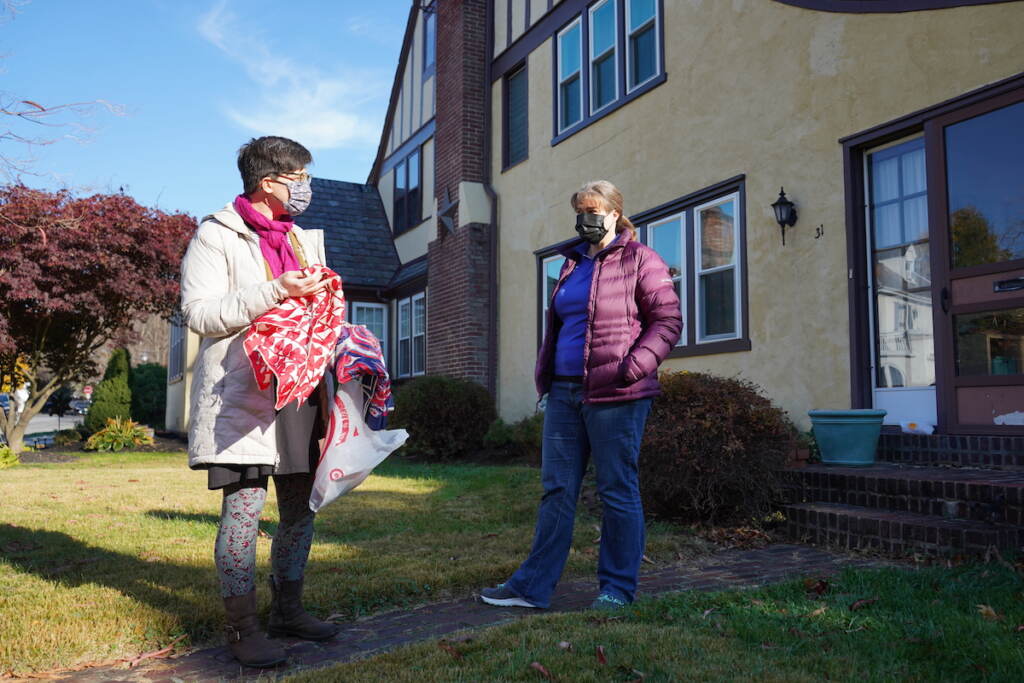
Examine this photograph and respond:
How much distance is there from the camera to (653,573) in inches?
181

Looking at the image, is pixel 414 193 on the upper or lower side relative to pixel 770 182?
upper

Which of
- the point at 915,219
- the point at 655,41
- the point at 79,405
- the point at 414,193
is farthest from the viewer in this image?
the point at 79,405

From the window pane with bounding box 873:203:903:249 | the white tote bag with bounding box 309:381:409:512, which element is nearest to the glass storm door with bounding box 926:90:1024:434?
the window pane with bounding box 873:203:903:249

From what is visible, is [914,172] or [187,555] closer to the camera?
[187,555]

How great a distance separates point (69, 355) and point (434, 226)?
6765 mm

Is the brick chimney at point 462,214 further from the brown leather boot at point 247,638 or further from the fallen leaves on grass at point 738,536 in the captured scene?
the brown leather boot at point 247,638

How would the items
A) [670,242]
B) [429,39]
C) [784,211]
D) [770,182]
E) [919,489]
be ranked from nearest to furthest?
1. [919,489]
2. [784,211]
3. [770,182]
4. [670,242]
5. [429,39]

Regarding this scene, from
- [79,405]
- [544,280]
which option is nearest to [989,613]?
[544,280]

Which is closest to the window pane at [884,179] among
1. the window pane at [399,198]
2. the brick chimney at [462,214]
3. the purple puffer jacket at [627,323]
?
the purple puffer jacket at [627,323]

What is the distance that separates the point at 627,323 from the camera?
3650mm

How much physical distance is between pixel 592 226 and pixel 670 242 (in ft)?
18.4

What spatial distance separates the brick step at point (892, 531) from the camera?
4.38 metres

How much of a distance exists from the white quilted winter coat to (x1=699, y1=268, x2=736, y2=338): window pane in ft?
19.4

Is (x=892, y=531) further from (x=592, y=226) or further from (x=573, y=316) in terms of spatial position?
(x=592, y=226)
